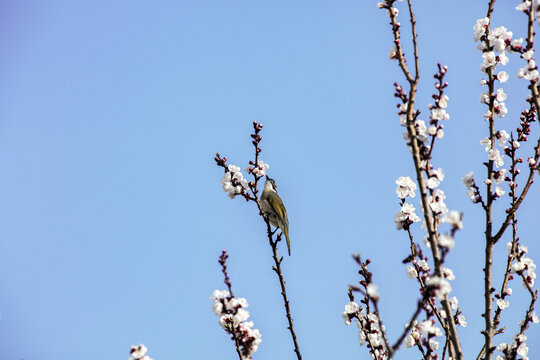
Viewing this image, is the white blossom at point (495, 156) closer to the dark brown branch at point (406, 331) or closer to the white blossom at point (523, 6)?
the white blossom at point (523, 6)

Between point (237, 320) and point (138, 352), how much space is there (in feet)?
2.82

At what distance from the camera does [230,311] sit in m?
4.27

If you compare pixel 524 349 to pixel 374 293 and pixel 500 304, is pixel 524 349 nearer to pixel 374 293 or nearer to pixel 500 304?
pixel 500 304

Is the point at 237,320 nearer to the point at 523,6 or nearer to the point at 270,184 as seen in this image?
the point at 523,6

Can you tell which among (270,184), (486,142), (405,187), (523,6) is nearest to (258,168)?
(405,187)

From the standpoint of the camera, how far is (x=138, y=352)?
3.97 m

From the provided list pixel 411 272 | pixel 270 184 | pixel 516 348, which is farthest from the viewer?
pixel 270 184

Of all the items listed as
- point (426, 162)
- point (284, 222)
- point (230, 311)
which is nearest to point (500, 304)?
point (426, 162)

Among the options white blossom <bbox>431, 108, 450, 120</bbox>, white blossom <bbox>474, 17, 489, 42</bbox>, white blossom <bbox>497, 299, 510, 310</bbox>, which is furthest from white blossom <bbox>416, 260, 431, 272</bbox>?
white blossom <bbox>474, 17, 489, 42</bbox>

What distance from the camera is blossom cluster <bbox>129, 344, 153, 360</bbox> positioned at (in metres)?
3.96

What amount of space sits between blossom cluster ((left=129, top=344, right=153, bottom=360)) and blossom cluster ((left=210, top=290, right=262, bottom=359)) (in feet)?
2.14

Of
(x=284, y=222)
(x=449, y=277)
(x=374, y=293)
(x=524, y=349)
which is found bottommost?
(x=524, y=349)

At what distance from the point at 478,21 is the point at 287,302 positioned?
3.26 m

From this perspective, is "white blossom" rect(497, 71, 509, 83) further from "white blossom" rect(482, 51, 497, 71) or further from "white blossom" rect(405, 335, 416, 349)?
"white blossom" rect(405, 335, 416, 349)
